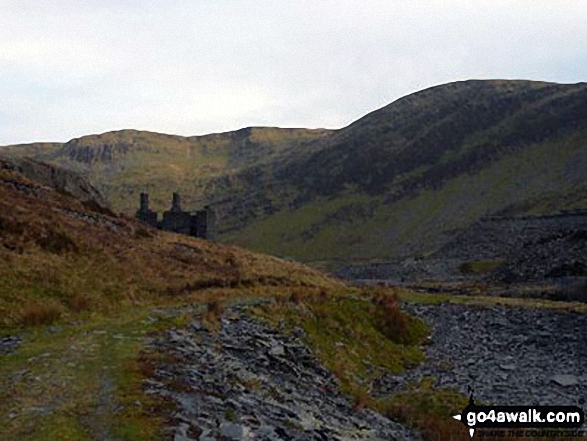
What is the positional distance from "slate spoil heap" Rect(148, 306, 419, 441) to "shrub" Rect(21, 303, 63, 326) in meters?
5.25

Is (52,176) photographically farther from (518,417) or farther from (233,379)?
(518,417)

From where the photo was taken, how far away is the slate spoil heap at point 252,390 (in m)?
14.9

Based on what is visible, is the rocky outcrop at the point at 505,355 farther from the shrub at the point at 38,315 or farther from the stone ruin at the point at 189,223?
the stone ruin at the point at 189,223

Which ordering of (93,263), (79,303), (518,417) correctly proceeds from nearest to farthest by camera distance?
(518,417) < (79,303) < (93,263)

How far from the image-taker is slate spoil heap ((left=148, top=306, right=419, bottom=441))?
48.9ft

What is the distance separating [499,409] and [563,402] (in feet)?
12.2

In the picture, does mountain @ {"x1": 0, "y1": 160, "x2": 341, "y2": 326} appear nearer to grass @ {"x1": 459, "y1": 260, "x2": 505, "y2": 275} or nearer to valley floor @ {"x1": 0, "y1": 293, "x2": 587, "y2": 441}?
valley floor @ {"x1": 0, "y1": 293, "x2": 587, "y2": 441}

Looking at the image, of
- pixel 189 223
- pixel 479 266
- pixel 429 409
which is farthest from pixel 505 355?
pixel 479 266

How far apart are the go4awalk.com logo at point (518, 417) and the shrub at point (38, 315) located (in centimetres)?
1473

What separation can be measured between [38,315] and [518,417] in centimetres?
1687

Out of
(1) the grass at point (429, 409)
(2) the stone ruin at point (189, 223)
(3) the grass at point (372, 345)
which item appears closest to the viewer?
(1) the grass at point (429, 409)

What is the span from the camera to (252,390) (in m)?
18.2

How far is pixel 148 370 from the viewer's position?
17688mm

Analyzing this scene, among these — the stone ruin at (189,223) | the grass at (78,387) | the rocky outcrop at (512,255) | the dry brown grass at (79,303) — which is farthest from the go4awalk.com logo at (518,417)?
the stone ruin at (189,223)
